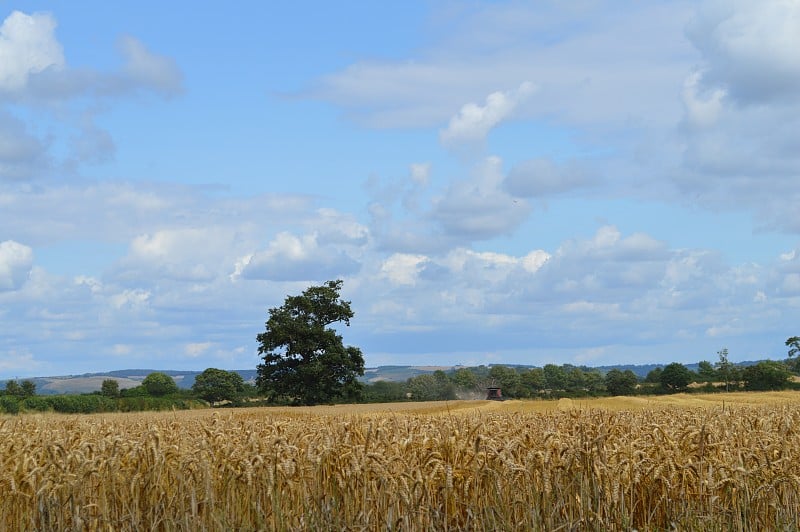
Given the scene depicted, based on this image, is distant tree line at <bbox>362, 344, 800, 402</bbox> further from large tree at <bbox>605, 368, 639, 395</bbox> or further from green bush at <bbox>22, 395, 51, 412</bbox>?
green bush at <bbox>22, 395, 51, 412</bbox>

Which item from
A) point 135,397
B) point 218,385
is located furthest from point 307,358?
point 218,385

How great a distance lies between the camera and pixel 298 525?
27.4 ft

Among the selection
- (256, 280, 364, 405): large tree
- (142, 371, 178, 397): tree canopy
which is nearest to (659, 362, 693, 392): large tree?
(256, 280, 364, 405): large tree

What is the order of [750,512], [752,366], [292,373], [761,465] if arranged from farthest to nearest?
[752,366]
[292,373]
[761,465]
[750,512]

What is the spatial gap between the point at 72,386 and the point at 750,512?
195883 millimetres

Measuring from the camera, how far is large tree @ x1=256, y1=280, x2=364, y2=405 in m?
67.9

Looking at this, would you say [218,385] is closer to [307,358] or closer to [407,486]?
[307,358]

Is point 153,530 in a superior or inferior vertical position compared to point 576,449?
inferior

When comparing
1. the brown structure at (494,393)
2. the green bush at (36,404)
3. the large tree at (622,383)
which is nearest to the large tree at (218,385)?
the brown structure at (494,393)

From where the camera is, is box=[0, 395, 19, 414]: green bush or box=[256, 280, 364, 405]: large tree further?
box=[256, 280, 364, 405]: large tree

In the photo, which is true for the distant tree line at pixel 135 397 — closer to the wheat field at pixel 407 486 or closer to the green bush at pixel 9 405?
the green bush at pixel 9 405

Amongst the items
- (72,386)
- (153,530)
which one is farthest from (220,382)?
(72,386)

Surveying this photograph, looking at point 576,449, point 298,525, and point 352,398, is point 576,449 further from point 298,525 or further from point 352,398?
point 352,398

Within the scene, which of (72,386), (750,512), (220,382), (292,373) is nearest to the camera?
(750,512)
